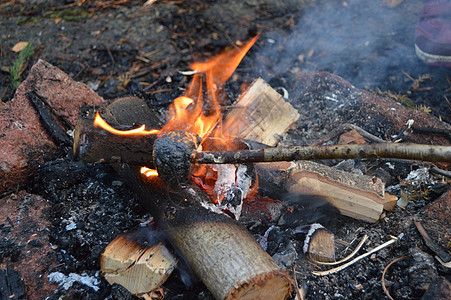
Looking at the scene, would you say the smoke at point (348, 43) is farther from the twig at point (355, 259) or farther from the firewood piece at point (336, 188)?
the twig at point (355, 259)

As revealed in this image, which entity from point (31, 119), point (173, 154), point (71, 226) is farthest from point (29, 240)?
point (173, 154)

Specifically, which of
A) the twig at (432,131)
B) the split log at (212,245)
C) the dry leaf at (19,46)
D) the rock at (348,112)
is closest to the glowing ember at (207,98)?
the split log at (212,245)

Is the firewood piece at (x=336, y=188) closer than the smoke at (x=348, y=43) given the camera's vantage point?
Yes

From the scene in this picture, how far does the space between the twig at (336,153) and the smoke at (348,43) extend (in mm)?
2535

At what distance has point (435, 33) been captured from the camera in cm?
412

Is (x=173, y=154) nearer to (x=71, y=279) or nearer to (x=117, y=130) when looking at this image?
(x=117, y=130)

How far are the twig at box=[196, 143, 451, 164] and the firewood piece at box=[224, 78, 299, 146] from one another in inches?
44.6

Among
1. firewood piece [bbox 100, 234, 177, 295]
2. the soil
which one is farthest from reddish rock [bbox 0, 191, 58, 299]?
firewood piece [bbox 100, 234, 177, 295]

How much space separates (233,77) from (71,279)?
3051mm

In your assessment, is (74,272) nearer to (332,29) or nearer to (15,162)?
(15,162)

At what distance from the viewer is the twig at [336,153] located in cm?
191

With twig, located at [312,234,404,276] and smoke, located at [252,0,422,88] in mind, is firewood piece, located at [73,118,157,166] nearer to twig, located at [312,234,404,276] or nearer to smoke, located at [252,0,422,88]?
twig, located at [312,234,404,276]

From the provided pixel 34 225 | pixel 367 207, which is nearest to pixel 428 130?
pixel 367 207

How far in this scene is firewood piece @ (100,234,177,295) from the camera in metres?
2.30
